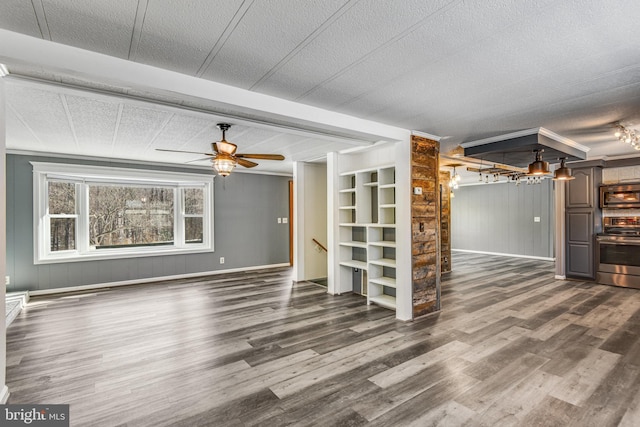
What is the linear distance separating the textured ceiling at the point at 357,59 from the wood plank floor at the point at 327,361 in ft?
7.44

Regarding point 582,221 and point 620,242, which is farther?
point 582,221

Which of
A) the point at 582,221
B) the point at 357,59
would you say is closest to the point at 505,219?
the point at 582,221

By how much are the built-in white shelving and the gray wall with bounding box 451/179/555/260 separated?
6.57 meters

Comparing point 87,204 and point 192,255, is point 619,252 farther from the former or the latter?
point 87,204

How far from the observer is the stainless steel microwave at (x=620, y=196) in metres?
5.52

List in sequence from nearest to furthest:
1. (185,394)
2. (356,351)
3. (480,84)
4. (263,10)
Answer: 1. (263,10)
2. (185,394)
3. (480,84)
4. (356,351)

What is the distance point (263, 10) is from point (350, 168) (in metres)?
3.83

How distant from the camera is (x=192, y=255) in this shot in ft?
21.8

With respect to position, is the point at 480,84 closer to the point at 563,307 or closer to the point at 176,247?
the point at 563,307

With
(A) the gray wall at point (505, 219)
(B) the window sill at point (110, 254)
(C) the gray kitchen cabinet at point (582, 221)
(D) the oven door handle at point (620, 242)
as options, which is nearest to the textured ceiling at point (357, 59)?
(B) the window sill at point (110, 254)

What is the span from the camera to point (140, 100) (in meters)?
2.72

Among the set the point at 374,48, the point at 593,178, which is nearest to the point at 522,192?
the point at 593,178

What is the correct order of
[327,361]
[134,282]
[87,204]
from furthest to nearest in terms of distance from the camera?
1. [134,282]
2. [87,204]
3. [327,361]

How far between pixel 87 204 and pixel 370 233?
17.0 ft
